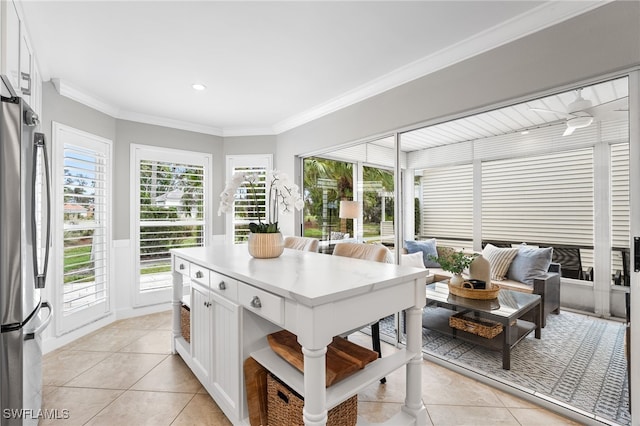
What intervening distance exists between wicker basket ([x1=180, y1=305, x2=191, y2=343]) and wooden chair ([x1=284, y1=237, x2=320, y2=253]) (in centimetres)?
107

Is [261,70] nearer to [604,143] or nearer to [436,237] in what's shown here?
Answer: [436,237]

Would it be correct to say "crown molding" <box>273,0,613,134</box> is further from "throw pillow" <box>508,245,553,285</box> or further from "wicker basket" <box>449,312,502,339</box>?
"wicker basket" <box>449,312,502,339</box>

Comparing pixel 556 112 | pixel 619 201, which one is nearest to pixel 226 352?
pixel 619 201

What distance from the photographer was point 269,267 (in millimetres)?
1798

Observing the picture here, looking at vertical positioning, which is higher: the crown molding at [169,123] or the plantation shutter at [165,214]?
the crown molding at [169,123]

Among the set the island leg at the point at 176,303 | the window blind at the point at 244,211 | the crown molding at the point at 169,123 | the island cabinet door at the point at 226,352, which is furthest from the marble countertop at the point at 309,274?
the crown molding at the point at 169,123

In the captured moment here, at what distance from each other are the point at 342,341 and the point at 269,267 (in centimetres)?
61

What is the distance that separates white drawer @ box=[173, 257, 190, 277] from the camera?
2.34 metres

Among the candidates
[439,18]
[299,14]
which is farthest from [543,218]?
[299,14]

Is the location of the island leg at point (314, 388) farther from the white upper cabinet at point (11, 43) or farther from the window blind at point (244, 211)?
the window blind at point (244, 211)

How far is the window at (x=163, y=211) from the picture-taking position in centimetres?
375

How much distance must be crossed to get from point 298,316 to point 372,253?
119 centimetres

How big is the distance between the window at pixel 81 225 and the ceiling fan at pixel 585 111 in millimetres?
4082

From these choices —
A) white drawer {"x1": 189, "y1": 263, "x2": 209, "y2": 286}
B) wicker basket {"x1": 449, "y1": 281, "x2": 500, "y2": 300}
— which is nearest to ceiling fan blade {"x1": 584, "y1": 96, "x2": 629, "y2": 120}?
wicker basket {"x1": 449, "y1": 281, "x2": 500, "y2": 300}
